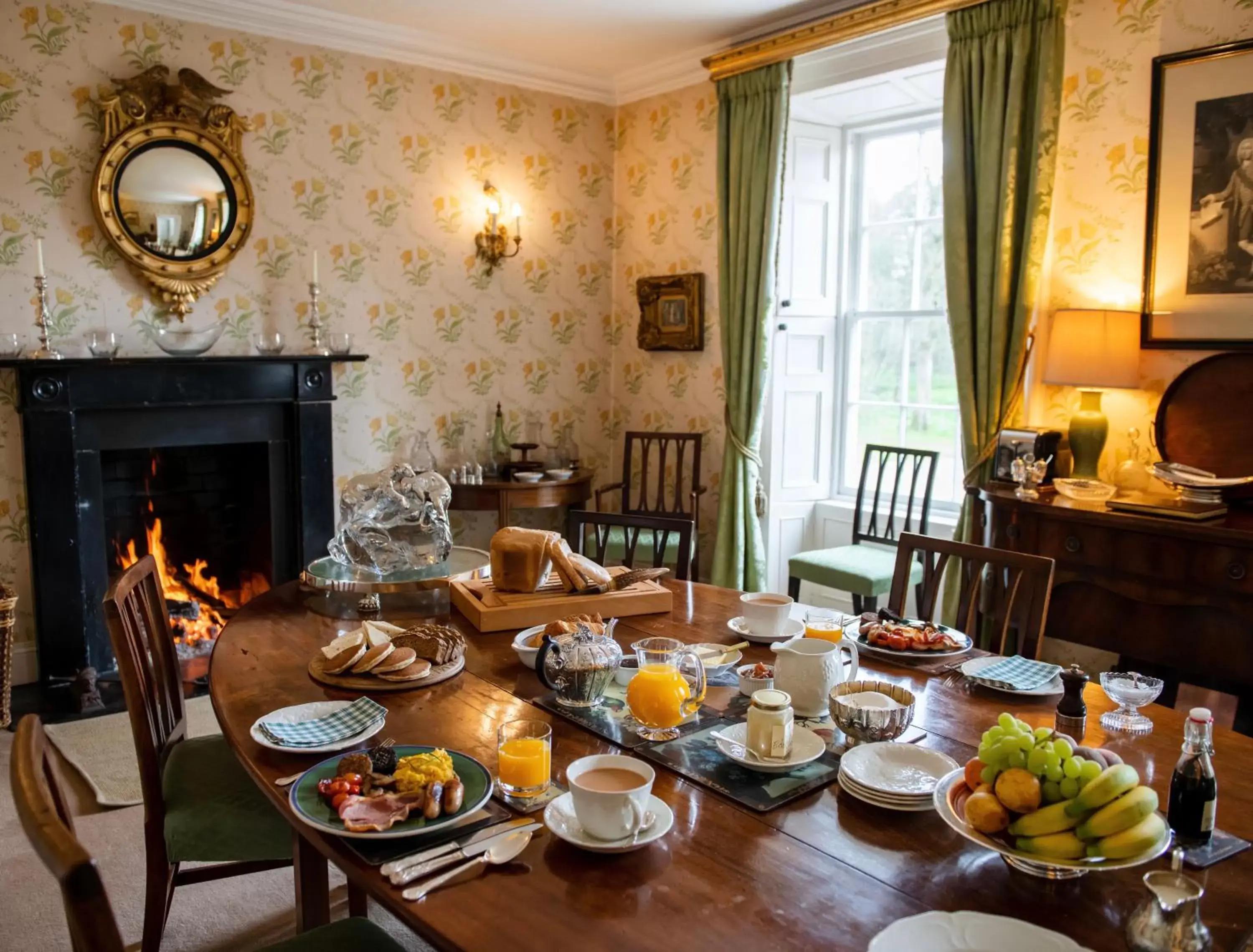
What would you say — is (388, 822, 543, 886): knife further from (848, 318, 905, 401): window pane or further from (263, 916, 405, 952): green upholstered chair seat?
(848, 318, 905, 401): window pane

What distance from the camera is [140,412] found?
3.90 m

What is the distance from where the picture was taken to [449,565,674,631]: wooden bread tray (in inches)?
86.7

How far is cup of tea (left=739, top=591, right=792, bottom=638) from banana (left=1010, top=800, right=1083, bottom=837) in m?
0.95

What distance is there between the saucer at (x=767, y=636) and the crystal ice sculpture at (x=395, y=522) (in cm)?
78

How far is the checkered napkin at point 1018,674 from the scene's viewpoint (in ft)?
6.04

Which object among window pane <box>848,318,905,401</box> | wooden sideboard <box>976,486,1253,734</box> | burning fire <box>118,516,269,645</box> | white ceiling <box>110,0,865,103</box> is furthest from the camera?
window pane <box>848,318,905,401</box>

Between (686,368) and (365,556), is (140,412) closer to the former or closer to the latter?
(365,556)

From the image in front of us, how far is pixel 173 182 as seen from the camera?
3.96 metres

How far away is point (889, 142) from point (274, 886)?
159 inches

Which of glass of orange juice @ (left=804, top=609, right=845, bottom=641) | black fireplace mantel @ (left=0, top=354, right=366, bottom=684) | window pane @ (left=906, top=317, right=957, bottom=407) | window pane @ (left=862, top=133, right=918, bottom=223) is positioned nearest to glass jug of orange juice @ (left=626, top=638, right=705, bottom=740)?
glass of orange juice @ (left=804, top=609, right=845, bottom=641)

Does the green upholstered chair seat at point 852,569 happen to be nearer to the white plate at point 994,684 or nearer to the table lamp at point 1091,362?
the table lamp at point 1091,362

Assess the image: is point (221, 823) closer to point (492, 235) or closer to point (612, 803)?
point (612, 803)

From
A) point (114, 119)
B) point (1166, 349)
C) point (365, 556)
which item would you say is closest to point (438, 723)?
point (365, 556)

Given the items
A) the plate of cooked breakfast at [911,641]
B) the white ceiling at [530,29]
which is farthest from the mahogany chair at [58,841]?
the white ceiling at [530,29]
